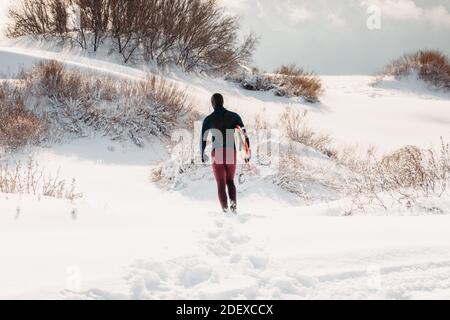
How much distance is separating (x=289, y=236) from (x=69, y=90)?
29.5 ft

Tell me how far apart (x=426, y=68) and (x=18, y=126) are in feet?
70.0

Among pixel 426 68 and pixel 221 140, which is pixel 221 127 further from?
pixel 426 68

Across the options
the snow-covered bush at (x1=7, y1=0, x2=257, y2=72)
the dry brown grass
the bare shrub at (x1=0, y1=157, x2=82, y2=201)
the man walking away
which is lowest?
the bare shrub at (x1=0, y1=157, x2=82, y2=201)

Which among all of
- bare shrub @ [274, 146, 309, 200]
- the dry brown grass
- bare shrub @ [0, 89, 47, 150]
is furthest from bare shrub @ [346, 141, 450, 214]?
the dry brown grass

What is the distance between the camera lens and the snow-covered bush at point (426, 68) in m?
23.6

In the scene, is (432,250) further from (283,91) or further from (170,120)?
(283,91)

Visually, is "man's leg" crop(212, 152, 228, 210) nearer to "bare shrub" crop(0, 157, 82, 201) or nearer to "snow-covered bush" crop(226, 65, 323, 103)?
"bare shrub" crop(0, 157, 82, 201)

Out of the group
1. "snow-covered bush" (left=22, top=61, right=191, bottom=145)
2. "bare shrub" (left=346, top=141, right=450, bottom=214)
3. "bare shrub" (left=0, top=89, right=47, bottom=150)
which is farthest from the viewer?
"snow-covered bush" (left=22, top=61, right=191, bottom=145)

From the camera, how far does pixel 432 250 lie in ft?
10.4

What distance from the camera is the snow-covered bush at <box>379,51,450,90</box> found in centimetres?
2359

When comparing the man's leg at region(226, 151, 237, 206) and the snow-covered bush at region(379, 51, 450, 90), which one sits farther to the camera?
the snow-covered bush at region(379, 51, 450, 90)

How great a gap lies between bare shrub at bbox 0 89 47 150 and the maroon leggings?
5.59m

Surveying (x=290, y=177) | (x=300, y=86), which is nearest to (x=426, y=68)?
(x=300, y=86)
